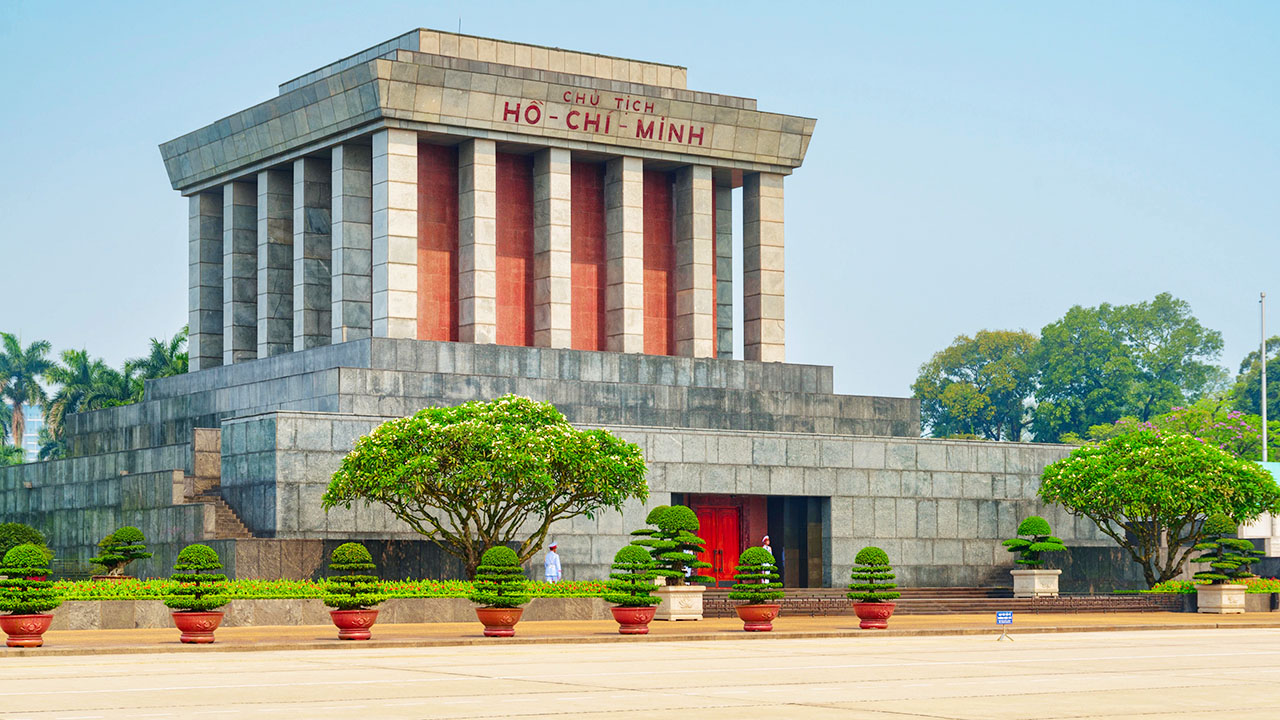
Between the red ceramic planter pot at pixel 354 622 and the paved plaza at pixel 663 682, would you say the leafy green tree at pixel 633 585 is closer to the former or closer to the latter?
the paved plaza at pixel 663 682

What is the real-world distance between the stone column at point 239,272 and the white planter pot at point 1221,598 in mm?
29967

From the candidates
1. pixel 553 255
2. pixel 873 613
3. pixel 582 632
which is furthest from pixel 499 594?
pixel 553 255

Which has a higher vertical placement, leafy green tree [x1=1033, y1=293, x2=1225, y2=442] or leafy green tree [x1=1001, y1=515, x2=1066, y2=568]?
leafy green tree [x1=1033, y1=293, x2=1225, y2=442]

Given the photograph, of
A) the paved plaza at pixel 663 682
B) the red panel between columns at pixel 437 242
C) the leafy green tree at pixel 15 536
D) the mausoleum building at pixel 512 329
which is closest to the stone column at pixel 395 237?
the mausoleum building at pixel 512 329

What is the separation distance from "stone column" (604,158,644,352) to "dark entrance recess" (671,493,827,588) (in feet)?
23.1

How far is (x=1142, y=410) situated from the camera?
123438mm

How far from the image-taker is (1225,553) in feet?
162

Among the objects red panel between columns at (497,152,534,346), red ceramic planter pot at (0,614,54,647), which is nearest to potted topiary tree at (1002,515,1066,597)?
red panel between columns at (497,152,534,346)

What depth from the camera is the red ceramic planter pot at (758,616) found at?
3688 centimetres

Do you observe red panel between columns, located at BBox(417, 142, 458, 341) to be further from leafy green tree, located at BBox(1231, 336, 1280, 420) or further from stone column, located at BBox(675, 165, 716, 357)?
leafy green tree, located at BBox(1231, 336, 1280, 420)

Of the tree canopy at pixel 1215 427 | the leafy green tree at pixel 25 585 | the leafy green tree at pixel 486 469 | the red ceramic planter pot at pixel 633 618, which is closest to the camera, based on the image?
the leafy green tree at pixel 25 585

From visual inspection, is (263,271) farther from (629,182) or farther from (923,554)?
(923,554)

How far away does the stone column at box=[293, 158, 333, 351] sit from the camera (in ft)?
183

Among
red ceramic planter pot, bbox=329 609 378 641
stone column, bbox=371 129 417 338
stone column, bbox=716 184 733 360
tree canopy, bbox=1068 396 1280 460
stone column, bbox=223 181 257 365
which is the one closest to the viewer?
red ceramic planter pot, bbox=329 609 378 641
